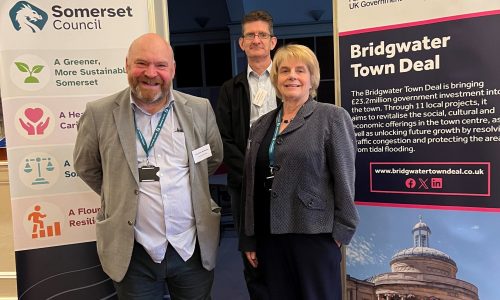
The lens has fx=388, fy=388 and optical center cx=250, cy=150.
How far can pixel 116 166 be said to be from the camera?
1.68 meters

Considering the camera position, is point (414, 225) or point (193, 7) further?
point (193, 7)

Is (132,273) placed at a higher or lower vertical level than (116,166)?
lower

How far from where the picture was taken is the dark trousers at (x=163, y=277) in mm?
1729

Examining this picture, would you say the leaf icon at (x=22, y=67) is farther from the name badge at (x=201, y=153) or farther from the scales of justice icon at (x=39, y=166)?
the name badge at (x=201, y=153)

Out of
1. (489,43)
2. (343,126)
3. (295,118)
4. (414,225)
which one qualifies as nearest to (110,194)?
(295,118)

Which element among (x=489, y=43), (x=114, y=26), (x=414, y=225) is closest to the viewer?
(x=489, y=43)

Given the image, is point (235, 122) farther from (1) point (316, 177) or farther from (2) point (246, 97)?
(1) point (316, 177)

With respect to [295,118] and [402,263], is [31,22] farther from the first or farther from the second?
[402,263]

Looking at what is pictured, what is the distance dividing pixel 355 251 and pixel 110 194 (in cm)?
146

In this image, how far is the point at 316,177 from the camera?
158 cm

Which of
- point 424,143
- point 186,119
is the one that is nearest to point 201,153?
point 186,119

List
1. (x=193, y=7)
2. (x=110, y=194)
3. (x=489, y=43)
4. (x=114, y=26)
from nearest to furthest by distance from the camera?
1. (x=110, y=194)
2. (x=489, y=43)
3. (x=114, y=26)
4. (x=193, y=7)

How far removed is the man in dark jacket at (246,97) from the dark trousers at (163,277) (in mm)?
466

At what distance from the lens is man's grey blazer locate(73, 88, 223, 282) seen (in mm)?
1663
